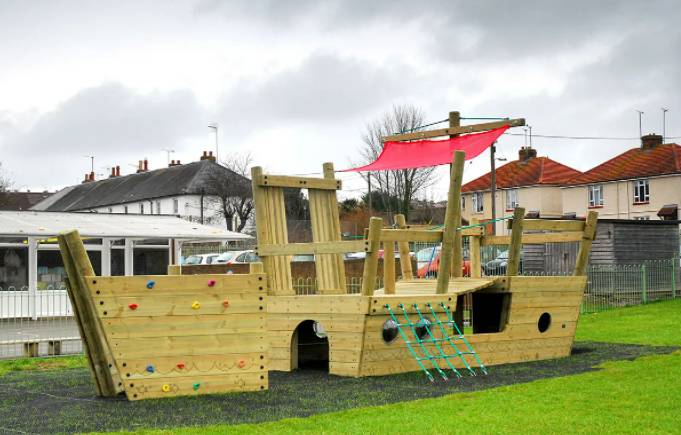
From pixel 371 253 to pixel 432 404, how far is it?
9.08 feet

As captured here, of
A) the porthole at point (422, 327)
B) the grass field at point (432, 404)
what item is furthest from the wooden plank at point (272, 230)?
the porthole at point (422, 327)

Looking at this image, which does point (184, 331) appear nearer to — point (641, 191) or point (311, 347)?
point (311, 347)

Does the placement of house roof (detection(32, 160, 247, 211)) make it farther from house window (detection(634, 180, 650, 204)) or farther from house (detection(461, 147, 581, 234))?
house window (detection(634, 180, 650, 204))

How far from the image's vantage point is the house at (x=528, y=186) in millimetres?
65375

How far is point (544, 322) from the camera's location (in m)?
14.4

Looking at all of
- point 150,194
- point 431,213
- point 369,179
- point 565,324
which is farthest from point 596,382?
point 150,194

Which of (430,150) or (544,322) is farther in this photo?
(430,150)

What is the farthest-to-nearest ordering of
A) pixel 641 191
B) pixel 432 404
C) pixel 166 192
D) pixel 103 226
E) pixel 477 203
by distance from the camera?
pixel 166 192 → pixel 477 203 → pixel 641 191 → pixel 103 226 → pixel 432 404

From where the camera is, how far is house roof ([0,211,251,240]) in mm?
25578

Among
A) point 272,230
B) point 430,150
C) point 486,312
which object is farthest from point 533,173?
point 272,230

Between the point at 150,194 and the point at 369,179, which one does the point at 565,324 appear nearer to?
the point at 369,179

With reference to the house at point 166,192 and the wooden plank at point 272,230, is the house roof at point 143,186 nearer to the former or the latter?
the house at point 166,192

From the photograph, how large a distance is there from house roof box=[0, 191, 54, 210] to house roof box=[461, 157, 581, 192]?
3827cm

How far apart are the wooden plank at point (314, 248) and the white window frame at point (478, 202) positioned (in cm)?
5948
